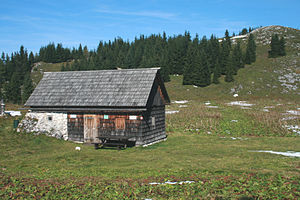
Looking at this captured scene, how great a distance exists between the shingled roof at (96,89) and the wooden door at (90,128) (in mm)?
1300

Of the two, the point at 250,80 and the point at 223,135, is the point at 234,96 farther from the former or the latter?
the point at 223,135

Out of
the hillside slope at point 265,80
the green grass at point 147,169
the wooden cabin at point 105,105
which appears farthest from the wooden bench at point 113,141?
the hillside slope at point 265,80

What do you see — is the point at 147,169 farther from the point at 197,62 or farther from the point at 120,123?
the point at 197,62

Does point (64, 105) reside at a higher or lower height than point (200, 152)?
higher

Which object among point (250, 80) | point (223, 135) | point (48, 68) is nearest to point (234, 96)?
point (250, 80)

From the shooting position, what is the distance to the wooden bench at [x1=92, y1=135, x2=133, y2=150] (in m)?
23.2

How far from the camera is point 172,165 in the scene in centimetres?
1634

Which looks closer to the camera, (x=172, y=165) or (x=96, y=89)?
(x=172, y=165)

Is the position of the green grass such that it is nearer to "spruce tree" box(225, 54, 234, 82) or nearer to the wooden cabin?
the wooden cabin

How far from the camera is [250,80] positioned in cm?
8775

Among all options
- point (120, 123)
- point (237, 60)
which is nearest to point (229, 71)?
point (237, 60)

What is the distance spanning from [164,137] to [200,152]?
798cm

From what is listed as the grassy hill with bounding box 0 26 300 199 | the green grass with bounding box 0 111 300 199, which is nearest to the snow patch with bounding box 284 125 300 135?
the grassy hill with bounding box 0 26 300 199

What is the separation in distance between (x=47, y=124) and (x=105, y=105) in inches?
254
